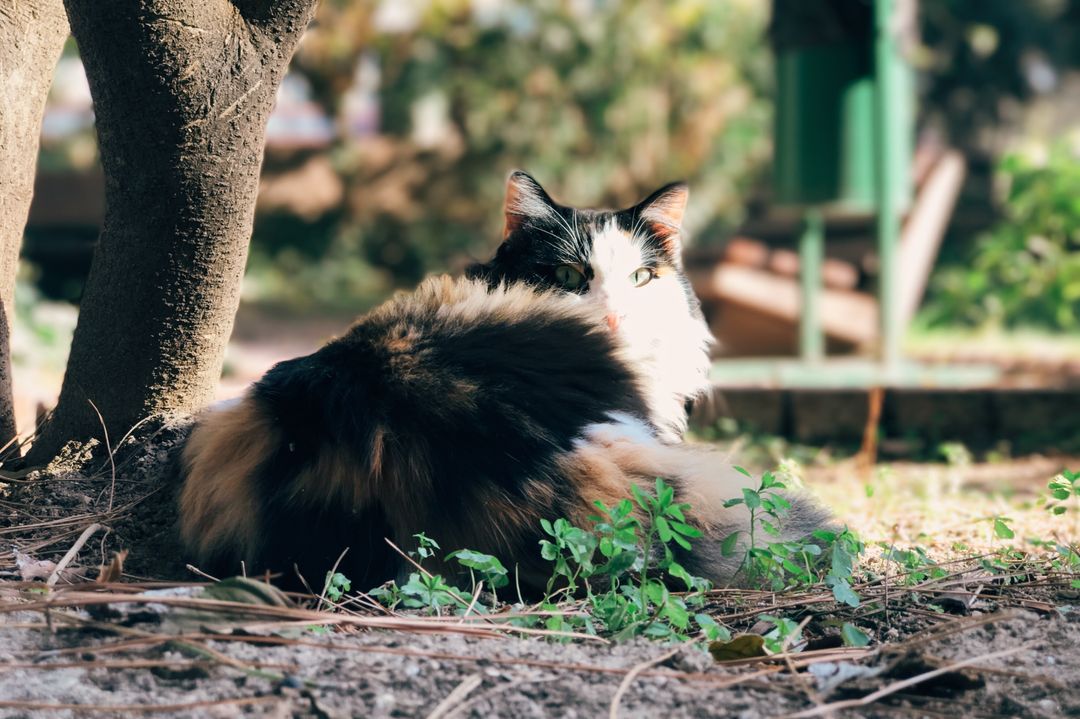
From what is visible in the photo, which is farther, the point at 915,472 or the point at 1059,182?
the point at 1059,182

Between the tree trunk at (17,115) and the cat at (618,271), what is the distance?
1.07 metres

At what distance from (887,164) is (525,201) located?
3.19 meters

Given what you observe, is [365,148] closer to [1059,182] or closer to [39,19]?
[1059,182]

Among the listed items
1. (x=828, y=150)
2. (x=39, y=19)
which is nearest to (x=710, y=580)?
(x=39, y=19)

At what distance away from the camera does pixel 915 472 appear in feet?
12.3

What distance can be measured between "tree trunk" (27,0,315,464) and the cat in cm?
73

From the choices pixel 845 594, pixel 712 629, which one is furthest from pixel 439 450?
pixel 845 594

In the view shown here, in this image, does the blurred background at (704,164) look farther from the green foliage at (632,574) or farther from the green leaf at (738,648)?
the green leaf at (738,648)

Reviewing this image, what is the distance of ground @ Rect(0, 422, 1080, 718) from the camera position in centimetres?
134

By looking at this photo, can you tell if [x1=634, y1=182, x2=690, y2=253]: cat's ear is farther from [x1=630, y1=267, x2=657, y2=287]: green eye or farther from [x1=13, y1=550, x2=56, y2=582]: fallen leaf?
[x1=13, y1=550, x2=56, y2=582]: fallen leaf

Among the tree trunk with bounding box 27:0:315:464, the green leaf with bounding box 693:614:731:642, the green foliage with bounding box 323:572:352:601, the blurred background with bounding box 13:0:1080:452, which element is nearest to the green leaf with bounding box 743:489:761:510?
the green leaf with bounding box 693:614:731:642

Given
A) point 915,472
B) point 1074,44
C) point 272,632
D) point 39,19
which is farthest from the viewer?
point 1074,44

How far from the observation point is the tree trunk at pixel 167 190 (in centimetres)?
192

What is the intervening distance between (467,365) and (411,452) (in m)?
0.20
